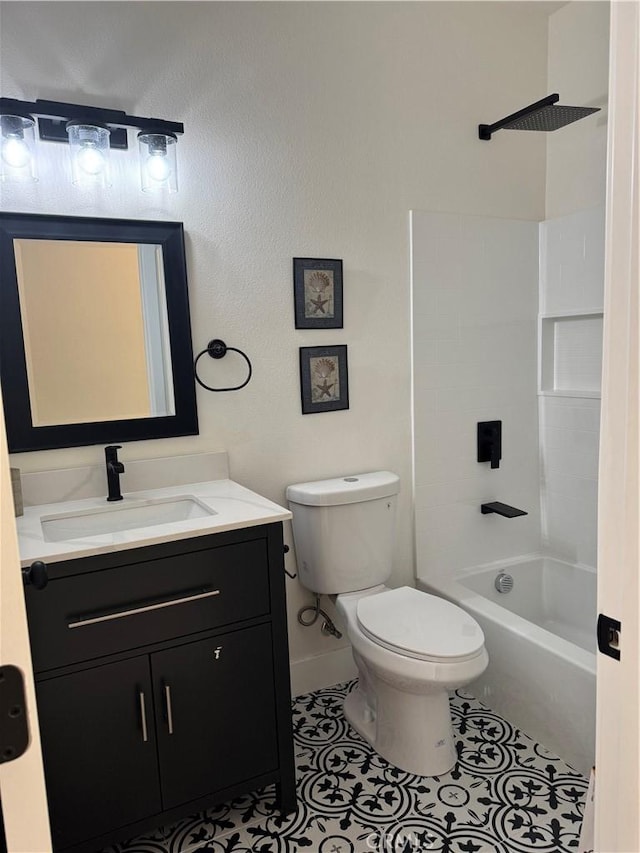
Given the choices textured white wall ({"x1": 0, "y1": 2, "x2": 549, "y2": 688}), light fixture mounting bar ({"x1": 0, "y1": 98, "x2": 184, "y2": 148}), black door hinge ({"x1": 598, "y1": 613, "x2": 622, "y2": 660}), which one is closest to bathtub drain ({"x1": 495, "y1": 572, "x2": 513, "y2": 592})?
textured white wall ({"x1": 0, "y1": 2, "x2": 549, "y2": 688})

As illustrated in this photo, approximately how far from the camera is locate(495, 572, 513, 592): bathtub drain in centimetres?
278

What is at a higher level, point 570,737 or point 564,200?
point 564,200

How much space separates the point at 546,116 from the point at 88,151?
5.15 ft

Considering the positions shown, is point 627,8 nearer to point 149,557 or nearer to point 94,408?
point 149,557

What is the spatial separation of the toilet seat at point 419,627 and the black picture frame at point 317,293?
1.03m

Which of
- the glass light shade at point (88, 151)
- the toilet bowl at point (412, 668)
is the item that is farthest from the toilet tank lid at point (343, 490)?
the glass light shade at point (88, 151)

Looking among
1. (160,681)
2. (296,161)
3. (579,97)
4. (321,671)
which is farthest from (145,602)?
(579,97)

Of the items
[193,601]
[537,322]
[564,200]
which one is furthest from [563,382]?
[193,601]

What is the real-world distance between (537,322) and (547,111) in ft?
3.03

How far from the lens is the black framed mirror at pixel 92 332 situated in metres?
1.89

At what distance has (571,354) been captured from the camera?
278 centimetres

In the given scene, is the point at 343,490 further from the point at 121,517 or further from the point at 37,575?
the point at 37,575

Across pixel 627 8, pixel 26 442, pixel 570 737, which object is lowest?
pixel 570 737

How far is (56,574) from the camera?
58.8 inches
